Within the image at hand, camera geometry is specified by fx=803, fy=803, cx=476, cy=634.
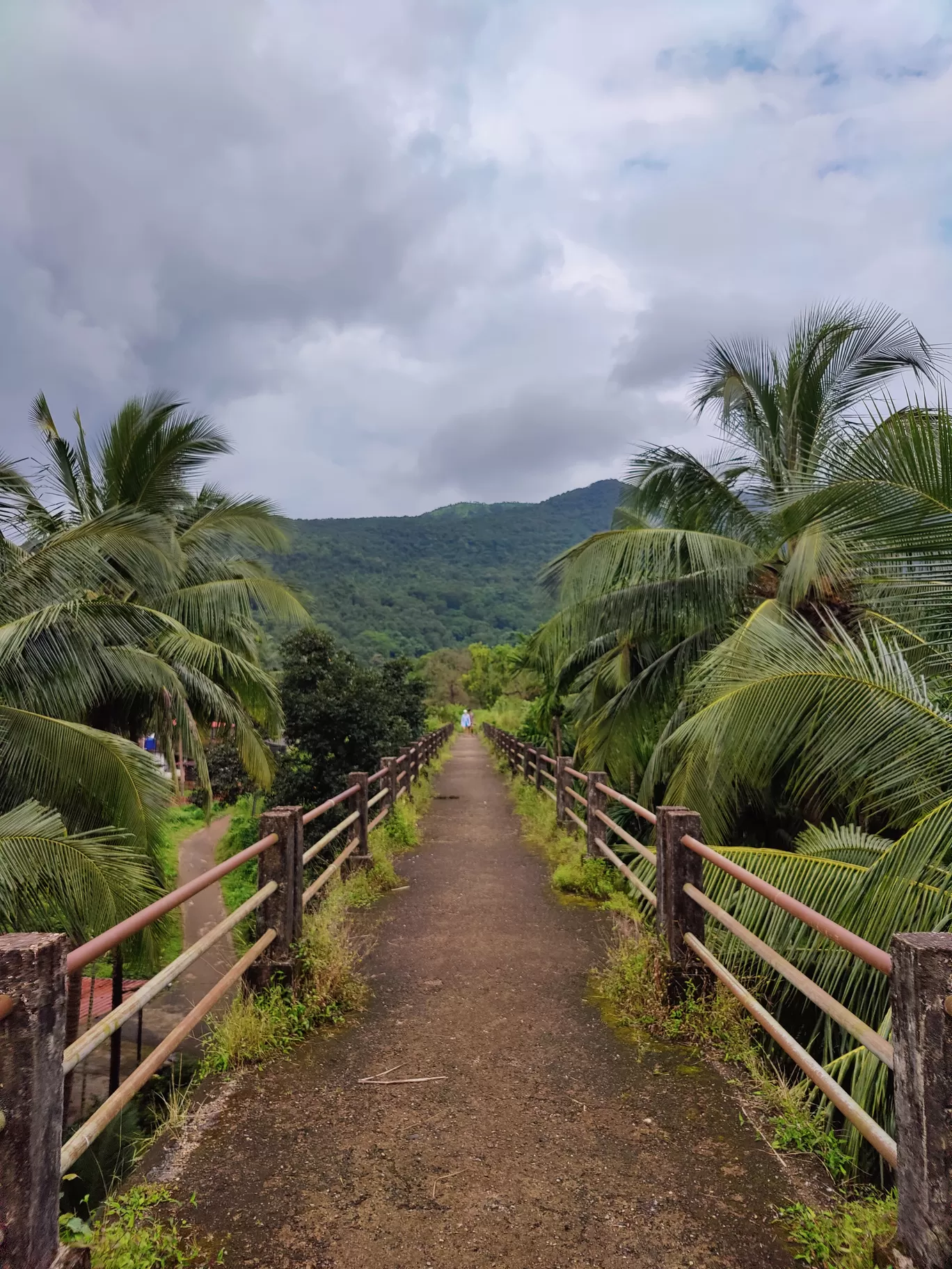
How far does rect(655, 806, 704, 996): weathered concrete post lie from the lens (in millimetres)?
4207

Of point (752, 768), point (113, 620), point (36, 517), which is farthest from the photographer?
point (36, 517)

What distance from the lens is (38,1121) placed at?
1947 millimetres

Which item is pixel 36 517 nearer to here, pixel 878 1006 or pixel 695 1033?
pixel 695 1033

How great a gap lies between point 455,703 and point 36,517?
177 feet

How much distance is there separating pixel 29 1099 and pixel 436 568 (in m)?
109

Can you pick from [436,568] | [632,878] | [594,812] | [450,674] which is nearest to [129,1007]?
[632,878]

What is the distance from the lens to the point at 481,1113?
327 cm

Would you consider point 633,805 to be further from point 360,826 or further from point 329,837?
point 360,826

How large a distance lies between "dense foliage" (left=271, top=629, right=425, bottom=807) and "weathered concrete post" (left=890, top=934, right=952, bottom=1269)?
10.4m

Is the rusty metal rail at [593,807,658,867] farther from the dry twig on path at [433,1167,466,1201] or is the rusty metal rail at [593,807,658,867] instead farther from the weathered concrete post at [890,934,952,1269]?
the weathered concrete post at [890,934,952,1269]

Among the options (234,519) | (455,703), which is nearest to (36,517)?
(234,519)

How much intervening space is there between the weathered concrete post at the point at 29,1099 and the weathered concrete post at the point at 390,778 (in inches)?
312

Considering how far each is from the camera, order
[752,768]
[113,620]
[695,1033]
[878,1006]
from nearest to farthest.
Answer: [695,1033] → [878,1006] → [752,768] → [113,620]

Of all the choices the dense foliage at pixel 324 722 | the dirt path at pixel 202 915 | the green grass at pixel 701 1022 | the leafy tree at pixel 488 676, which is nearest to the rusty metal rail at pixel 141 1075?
the green grass at pixel 701 1022
